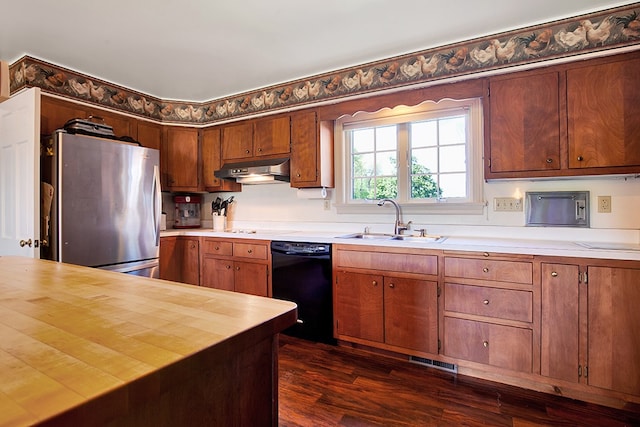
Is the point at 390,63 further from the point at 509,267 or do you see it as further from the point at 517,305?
the point at 517,305

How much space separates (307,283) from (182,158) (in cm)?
210

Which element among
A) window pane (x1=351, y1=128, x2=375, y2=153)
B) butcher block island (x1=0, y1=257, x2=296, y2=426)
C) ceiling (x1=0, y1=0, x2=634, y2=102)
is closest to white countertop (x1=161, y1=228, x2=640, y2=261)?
window pane (x1=351, y1=128, x2=375, y2=153)

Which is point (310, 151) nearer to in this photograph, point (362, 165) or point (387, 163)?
point (362, 165)

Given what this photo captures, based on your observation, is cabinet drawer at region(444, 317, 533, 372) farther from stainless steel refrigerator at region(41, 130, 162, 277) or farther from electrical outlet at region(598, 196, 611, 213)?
stainless steel refrigerator at region(41, 130, 162, 277)

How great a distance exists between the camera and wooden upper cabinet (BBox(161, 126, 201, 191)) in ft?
12.0

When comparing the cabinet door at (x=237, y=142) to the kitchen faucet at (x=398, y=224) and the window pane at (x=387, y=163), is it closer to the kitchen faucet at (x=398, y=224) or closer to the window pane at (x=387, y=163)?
the window pane at (x=387, y=163)

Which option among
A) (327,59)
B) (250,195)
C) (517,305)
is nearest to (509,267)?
(517,305)

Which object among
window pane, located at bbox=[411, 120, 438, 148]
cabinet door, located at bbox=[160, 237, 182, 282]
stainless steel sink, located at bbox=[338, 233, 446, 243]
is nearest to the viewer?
stainless steel sink, located at bbox=[338, 233, 446, 243]

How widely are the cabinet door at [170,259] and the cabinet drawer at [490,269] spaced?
8.65 feet

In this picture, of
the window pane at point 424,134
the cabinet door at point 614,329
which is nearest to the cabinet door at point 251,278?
the window pane at point 424,134

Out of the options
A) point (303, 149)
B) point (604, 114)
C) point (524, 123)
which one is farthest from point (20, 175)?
point (604, 114)

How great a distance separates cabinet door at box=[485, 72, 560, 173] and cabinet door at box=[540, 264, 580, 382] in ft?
2.33

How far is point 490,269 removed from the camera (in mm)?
2049

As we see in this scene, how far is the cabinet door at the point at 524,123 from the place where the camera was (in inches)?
83.8
